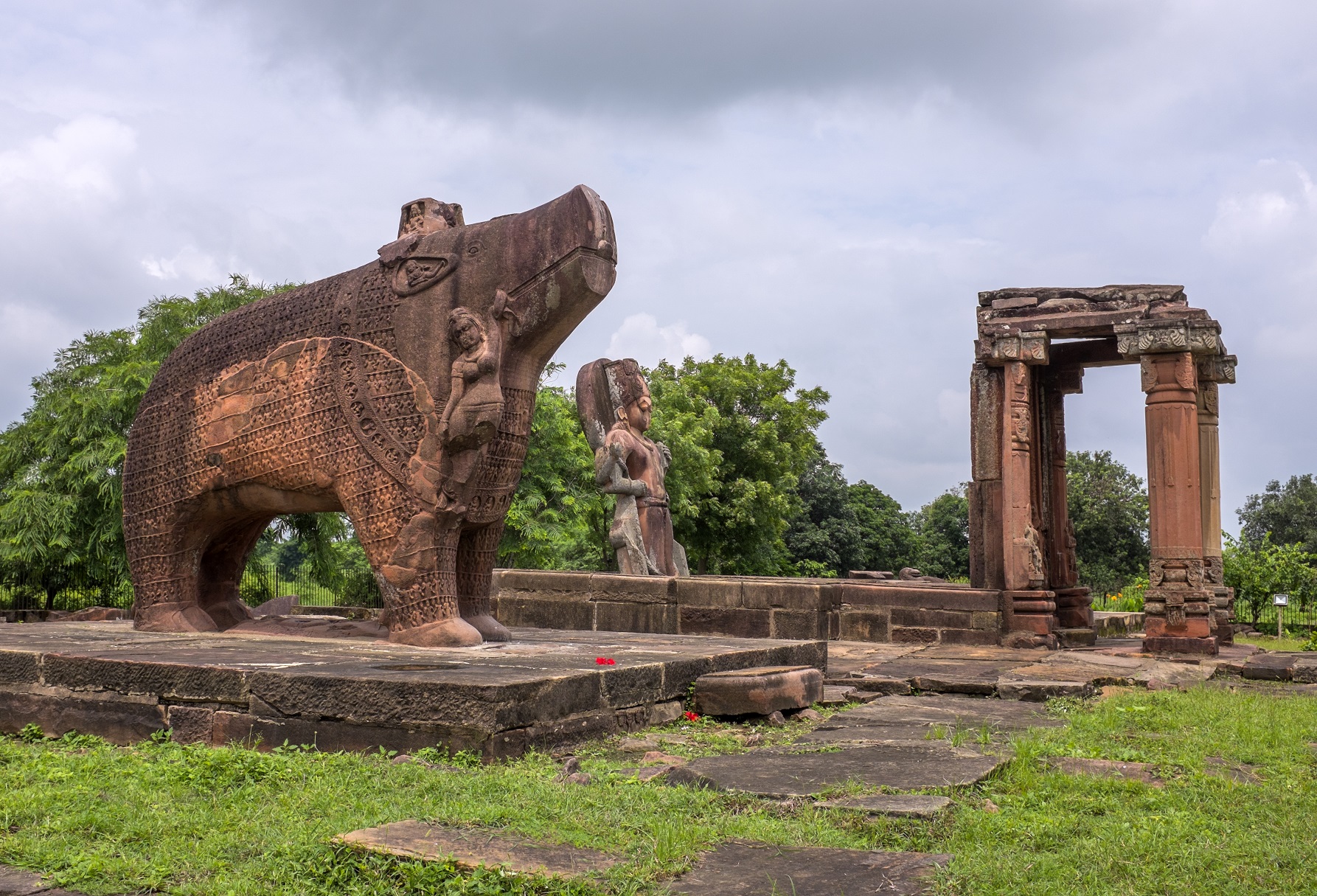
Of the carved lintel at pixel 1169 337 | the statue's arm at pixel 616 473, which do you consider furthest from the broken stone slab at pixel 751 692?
the statue's arm at pixel 616 473

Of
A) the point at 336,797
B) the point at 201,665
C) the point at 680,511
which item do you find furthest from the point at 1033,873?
the point at 680,511

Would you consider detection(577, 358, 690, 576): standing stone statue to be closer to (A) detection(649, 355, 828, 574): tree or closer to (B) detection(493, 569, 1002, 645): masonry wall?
(B) detection(493, 569, 1002, 645): masonry wall

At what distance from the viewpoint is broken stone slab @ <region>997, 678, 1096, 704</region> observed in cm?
722

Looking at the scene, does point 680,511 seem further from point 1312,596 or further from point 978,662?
point 978,662

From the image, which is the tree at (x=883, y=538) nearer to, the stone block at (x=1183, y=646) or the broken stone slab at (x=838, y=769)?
the stone block at (x=1183, y=646)

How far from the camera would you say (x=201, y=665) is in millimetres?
5312

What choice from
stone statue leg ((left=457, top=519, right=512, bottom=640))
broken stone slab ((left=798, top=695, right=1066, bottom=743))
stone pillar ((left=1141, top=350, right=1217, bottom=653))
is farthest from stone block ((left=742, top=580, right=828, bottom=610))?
stone statue leg ((left=457, top=519, right=512, bottom=640))

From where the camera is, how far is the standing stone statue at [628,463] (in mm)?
12977

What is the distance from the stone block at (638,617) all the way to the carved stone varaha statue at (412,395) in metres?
4.44

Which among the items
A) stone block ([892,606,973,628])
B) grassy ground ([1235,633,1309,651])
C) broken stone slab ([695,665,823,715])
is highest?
stone block ([892,606,973,628])

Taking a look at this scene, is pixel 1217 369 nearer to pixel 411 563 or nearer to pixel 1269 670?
pixel 1269 670

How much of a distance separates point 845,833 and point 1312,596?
57.4ft

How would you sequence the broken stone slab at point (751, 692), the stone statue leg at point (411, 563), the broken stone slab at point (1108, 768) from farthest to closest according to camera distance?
the stone statue leg at point (411, 563) < the broken stone slab at point (751, 692) < the broken stone slab at point (1108, 768)

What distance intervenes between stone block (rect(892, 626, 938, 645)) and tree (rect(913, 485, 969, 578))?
80.0 feet
